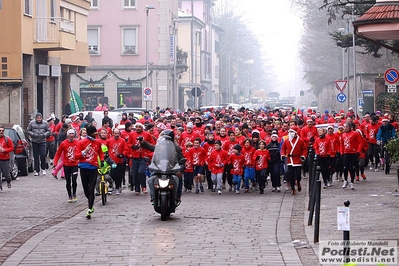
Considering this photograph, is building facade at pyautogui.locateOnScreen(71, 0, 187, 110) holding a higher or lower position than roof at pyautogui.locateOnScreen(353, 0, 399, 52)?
higher

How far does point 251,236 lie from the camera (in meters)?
13.1

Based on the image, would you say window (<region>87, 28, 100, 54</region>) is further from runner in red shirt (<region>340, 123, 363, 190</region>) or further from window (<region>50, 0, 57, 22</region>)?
runner in red shirt (<region>340, 123, 363, 190</region>)

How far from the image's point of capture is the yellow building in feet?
118

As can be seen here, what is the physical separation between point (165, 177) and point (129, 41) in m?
50.1

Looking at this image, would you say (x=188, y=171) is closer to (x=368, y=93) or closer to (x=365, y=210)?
(x=365, y=210)

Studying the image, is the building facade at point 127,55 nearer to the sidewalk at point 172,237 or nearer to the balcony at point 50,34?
the balcony at point 50,34

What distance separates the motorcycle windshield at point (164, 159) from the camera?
15.2 m

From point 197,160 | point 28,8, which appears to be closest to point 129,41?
point 28,8

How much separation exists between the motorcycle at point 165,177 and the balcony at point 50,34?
77.6 ft

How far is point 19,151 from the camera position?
24.2 meters

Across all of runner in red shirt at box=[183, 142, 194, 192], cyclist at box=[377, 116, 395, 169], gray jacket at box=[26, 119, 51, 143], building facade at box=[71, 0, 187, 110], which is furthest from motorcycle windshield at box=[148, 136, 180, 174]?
building facade at box=[71, 0, 187, 110]

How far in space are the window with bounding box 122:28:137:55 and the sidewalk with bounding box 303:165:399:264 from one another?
41639mm

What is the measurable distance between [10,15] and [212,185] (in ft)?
58.1

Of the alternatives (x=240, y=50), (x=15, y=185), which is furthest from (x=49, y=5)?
(x=240, y=50)
